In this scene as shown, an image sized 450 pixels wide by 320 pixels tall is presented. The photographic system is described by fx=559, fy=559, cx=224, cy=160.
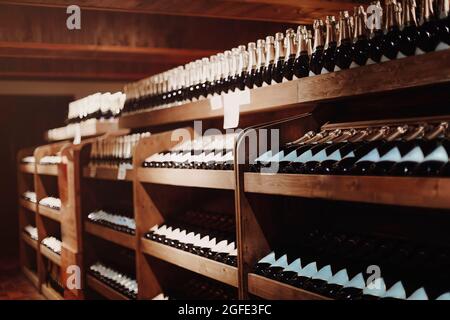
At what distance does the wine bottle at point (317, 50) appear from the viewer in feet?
8.39

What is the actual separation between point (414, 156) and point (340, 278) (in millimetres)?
621

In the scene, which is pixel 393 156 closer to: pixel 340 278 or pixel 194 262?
pixel 340 278

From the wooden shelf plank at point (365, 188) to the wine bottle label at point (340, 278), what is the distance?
13.0 inches

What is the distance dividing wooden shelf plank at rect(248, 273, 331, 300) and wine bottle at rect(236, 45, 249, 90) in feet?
3.82

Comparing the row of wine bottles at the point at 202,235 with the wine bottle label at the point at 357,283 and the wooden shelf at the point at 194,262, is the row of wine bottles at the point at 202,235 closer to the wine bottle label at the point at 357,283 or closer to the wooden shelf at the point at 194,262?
the wooden shelf at the point at 194,262

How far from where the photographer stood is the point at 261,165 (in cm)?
255

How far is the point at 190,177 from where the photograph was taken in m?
3.17

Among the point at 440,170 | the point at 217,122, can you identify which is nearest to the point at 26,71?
the point at 217,122

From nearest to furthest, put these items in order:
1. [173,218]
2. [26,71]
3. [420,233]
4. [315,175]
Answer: [315,175] < [420,233] < [173,218] < [26,71]

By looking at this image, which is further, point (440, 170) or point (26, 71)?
point (26, 71)

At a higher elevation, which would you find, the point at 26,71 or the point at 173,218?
the point at 26,71

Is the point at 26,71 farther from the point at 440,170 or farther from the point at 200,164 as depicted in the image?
the point at 440,170

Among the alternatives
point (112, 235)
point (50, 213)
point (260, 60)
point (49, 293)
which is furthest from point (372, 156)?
point (49, 293)
